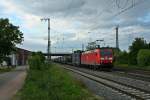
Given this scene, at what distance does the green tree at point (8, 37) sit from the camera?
258 ft

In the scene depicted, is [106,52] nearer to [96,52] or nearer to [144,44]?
[96,52]

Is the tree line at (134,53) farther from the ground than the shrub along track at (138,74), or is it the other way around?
the tree line at (134,53)

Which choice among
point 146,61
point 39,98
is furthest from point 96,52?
point 39,98

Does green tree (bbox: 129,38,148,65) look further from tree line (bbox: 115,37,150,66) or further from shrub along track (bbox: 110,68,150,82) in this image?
shrub along track (bbox: 110,68,150,82)

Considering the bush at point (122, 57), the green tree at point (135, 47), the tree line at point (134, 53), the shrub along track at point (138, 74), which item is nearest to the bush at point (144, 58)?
the tree line at point (134, 53)

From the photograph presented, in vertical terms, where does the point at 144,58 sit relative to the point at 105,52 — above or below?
below

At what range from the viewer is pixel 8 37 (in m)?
80.2

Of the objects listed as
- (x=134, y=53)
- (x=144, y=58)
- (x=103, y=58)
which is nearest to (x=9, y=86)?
(x=103, y=58)

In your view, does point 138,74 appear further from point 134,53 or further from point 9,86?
point 134,53

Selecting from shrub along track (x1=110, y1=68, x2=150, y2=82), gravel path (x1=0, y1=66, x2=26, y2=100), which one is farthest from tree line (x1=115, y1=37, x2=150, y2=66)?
gravel path (x1=0, y1=66, x2=26, y2=100)

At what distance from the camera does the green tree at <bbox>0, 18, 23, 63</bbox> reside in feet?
258

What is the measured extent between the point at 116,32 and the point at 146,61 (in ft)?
45.9

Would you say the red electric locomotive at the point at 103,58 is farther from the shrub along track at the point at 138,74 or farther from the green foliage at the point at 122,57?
the green foliage at the point at 122,57

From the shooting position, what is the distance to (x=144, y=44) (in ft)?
259
